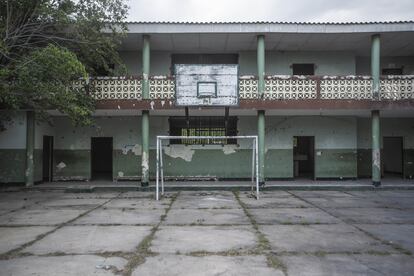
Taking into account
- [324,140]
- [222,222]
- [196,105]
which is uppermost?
[196,105]

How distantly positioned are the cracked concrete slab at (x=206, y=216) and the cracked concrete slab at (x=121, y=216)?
0.40 meters

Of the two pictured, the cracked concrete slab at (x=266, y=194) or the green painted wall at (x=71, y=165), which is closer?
the cracked concrete slab at (x=266, y=194)

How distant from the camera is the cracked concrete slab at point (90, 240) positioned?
6.24 m

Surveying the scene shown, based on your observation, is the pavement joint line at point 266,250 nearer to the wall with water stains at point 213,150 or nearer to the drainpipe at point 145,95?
the drainpipe at point 145,95

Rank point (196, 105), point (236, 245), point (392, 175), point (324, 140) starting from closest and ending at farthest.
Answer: point (236, 245)
point (196, 105)
point (324, 140)
point (392, 175)

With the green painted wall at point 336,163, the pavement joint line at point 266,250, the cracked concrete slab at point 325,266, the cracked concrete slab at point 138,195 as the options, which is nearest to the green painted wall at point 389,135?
the green painted wall at point 336,163

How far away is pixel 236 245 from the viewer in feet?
21.4

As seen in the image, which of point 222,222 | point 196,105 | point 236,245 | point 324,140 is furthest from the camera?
point 324,140

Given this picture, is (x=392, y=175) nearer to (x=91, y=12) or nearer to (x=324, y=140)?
(x=324, y=140)

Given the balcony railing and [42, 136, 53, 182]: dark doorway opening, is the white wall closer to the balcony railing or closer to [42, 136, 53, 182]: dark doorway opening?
the balcony railing

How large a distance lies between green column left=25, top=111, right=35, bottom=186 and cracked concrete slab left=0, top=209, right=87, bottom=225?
5.11 metres

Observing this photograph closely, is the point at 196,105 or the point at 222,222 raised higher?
the point at 196,105

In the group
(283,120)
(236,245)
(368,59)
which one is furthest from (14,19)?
(368,59)

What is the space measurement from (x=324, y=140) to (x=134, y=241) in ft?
41.6
